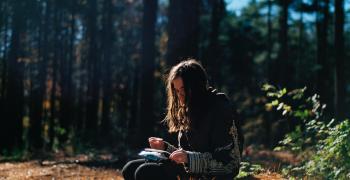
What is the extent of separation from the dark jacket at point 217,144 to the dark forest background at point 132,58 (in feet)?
18.1

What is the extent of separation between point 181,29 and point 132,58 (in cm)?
2958

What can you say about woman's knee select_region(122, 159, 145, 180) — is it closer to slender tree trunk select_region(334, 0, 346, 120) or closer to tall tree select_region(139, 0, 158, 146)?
tall tree select_region(139, 0, 158, 146)

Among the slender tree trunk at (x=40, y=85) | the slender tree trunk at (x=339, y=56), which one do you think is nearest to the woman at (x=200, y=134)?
the slender tree trunk at (x=339, y=56)

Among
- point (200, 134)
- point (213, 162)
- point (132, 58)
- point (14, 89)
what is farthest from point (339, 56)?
point (132, 58)

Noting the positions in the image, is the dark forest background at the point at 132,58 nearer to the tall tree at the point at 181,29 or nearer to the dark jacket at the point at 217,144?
the tall tree at the point at 181,29

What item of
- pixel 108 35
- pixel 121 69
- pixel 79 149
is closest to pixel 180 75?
pixel 79 149

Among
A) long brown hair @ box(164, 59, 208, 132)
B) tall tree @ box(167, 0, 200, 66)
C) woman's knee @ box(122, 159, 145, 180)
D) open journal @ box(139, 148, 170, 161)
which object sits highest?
tall tree @ box(167, 0, 200, 66)

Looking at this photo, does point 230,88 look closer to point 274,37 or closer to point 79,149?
point 274,37

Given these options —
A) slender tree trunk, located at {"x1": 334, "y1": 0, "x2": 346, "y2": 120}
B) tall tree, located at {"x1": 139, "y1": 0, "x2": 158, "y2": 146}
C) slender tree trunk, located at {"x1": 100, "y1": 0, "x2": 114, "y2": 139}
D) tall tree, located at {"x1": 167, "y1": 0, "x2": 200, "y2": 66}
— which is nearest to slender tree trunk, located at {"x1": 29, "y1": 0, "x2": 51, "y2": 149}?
slender tree trunk, located at {"x1": 100, "y1": 0, "x2": 114, "y2": 139}

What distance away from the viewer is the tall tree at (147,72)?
14.8m

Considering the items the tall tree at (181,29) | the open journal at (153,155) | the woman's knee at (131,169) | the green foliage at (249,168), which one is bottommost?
the green foliage at (249,168)

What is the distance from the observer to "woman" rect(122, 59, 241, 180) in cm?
463

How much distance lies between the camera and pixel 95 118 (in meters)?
28.8

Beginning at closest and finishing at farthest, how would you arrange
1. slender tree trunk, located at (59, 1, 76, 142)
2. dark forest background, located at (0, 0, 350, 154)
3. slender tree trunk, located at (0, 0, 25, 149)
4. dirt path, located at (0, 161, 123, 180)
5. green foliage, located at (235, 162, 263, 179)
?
1. green foliage, located at (235, 162, 263, 179)
2. dirt path, located at (0, 161, 123, 180)
3. dark forest background, located at (0, 0, 350, 154)
4. slender tree trunk, located at (0, 0, 25, 149)
5. slender tree trunk, located at (59, 1, 76, 142)
